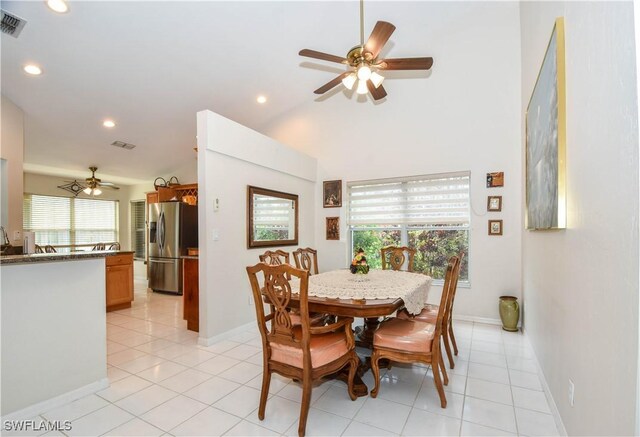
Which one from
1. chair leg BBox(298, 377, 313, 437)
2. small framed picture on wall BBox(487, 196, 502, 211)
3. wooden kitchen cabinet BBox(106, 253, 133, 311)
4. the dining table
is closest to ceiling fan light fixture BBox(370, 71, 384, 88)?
the dining table

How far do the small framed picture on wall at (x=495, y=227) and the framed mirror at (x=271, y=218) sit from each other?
9.13ft

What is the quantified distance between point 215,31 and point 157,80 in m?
1.09

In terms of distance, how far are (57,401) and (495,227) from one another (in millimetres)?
4732

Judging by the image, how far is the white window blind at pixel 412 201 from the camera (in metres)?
4.29

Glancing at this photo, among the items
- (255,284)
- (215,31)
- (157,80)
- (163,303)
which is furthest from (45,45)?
(163,303)

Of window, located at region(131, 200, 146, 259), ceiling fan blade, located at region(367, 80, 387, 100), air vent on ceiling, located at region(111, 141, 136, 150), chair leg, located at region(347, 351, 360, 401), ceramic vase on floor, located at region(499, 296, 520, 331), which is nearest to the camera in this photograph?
chair leg, located at region(347, 351, 360, 401)

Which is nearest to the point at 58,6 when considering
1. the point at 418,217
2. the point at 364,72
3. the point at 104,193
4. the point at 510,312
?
the point at 364,72

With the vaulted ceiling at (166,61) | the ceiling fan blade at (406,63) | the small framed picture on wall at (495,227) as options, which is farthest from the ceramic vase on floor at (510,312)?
the vaulted ceiling at (166,61)

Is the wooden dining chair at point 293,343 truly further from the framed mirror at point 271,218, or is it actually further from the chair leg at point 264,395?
the framed mirror at point 271,218

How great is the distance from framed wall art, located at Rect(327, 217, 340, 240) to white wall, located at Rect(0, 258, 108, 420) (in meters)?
3.35

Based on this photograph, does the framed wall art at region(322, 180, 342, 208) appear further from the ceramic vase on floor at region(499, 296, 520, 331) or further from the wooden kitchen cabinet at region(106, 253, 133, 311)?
the wooden kitchen cabinet at region(106, 253, 133, 311)

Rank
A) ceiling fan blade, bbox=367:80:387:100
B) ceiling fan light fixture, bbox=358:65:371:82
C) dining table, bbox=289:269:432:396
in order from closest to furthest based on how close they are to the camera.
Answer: dining table, bbox=289:269:432:396
ceiling fan light fixture, bbox=358:65:371:82
ceiling fan blade, bbox=367:80:387:100

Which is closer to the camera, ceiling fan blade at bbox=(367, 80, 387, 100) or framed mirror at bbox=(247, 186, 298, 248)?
ceiling fan blade at bbox=(367, 80, 387, 100)

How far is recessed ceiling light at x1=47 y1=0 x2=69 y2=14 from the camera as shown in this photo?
265cm
